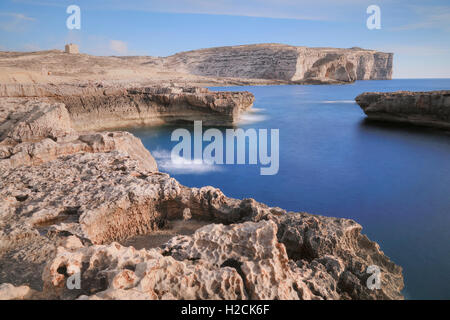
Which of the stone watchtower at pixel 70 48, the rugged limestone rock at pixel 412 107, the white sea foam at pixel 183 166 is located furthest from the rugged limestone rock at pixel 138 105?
the stone watchtower at pixel 70 48

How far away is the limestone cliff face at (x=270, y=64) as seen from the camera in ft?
191

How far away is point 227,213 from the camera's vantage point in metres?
4.20

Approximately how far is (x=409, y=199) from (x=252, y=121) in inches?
465

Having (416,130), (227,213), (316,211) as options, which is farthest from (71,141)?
(416,130)

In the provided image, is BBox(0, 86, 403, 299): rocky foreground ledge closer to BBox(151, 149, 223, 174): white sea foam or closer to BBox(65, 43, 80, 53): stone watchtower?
BBox(151, 149, 223, 174): white sea foam

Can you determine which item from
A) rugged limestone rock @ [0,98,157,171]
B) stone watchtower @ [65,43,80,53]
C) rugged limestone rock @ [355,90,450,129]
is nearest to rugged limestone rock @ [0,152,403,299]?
rugged limestone rock @ [0,98,157,171]

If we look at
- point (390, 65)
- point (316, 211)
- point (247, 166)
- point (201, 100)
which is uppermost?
point (390, 65)

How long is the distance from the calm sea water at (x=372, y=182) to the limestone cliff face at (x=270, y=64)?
45.3 meters

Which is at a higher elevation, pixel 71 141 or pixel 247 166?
pixel 71 141

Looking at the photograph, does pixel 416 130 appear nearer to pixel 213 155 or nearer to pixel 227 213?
pixel 213 155

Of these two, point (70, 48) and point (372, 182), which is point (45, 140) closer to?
point (372, 182)

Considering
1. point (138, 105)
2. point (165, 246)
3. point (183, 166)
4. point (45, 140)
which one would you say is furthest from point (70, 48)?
point (165, 246)

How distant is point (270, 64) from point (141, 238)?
203ft
